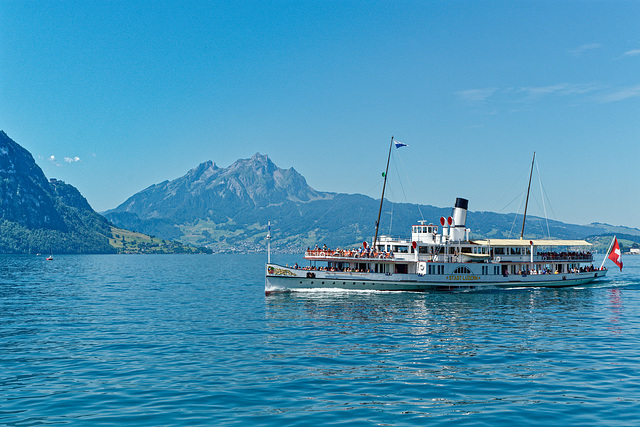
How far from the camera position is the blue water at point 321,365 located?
67.4 ft

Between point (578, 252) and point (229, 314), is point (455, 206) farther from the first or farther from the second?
point (229, 314)

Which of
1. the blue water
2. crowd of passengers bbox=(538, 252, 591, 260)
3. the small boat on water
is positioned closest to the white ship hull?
the small boat on water

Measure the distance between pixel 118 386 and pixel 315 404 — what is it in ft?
30.3

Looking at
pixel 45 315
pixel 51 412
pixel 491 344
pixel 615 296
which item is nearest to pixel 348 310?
pixel 491 344

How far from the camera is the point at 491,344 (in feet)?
113

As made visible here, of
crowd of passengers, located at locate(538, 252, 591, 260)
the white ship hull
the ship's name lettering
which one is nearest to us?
the white ship hull

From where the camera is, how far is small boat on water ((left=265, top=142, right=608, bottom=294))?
221 ft

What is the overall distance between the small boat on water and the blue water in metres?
12.8

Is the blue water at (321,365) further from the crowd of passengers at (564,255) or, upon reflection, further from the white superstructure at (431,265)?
the crowd of passengers at (564,255)

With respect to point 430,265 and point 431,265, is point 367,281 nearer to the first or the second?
point 430,265

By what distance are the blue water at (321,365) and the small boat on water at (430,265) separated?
12.8 meters

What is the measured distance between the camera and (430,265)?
228ft

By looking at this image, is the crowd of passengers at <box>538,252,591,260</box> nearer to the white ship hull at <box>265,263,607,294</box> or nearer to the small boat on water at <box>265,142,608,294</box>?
the small boat on water at <box>265,142,608,294</box>

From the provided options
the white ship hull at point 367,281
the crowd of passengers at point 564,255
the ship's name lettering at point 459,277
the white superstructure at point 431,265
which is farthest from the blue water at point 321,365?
the crowd of passengers at point 564,255
